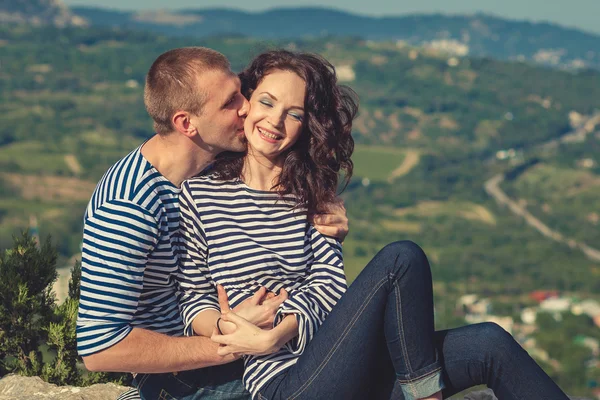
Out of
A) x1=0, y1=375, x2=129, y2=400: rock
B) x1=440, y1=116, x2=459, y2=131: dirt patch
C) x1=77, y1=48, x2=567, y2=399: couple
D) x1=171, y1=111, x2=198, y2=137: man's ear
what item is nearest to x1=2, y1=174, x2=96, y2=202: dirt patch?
x1=440, y1=116, x2=459, y2=131: dirt patch

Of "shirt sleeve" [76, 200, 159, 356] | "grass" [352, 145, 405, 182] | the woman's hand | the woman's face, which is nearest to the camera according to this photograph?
"shirt sleeve" [76, 200, 159, 356]

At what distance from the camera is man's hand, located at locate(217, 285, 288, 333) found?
3438 millimetres

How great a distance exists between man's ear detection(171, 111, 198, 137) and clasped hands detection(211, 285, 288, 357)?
71 centimetres

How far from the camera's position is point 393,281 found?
11.1 feet

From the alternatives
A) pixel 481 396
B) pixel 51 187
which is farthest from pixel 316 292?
pixel 51 187

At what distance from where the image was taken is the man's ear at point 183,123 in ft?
11.5

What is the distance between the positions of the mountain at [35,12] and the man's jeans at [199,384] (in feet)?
633

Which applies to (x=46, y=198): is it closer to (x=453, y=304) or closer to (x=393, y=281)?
(x=453, y=304)

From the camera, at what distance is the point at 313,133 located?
3832 millimetres

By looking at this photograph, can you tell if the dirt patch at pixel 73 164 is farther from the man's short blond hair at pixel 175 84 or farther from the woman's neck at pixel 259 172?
the man's short blond hair at pixel 175 84

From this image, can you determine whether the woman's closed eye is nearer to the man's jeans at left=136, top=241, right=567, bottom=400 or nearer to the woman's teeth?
the woman's teeth

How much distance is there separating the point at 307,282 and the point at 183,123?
87cm

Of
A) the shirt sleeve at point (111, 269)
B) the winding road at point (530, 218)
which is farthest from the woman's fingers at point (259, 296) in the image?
the winding road at point (530, 218)

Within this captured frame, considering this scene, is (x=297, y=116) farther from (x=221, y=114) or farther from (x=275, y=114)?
(x=221, y=114)
